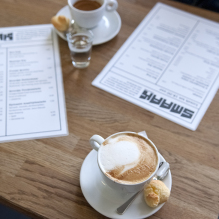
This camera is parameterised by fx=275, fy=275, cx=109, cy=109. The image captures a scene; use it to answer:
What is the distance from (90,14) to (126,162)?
519mm

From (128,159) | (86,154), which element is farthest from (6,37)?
(128,159)

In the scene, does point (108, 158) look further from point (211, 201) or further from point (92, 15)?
point (92, 15)

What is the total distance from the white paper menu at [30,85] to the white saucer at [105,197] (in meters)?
0.14

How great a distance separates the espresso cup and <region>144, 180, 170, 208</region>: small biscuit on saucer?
0.09 ft

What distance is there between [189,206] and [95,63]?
0.50 metres

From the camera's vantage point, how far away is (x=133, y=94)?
2.67 feet

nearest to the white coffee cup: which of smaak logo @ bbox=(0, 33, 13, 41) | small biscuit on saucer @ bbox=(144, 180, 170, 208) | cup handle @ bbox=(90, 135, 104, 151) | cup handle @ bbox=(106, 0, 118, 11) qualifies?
cup handle @ bbox=(106, 0, 118, 11)

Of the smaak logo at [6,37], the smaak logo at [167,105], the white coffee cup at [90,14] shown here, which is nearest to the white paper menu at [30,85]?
the smaak logo at [6,37]

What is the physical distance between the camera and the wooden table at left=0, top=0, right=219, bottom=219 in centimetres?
63

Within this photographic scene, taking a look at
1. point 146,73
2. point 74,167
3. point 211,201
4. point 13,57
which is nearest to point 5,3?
point 13,57

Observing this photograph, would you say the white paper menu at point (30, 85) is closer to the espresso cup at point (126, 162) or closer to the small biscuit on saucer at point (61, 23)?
the small biscuit on saucer at point (61, 23)

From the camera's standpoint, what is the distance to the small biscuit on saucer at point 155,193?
0.58 metres

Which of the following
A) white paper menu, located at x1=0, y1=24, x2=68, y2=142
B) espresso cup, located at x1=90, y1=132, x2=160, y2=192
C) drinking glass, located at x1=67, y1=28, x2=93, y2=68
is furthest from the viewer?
drinking glass, located at x1=67, y1=28, x2=93, y2=68

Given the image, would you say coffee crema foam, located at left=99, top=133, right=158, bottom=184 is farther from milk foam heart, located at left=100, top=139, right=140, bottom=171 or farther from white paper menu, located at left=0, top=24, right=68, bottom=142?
white paper menu, located at left=0, top=24, right=68, bottom=142
